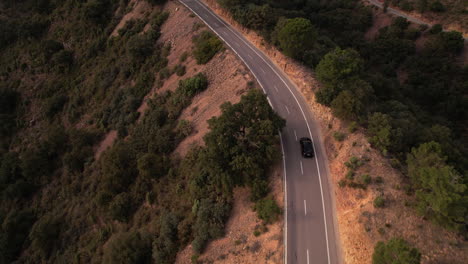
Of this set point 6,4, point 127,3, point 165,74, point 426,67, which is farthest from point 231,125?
point 6,4

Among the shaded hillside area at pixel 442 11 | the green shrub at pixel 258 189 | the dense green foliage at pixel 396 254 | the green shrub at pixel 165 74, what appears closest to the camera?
the dense green foliage at pixel 396 254

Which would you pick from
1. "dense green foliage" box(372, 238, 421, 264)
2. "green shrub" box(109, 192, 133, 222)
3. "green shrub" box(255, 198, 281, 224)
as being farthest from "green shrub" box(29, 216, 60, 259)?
"dense green foliage" box(372, 238, 421, 264)

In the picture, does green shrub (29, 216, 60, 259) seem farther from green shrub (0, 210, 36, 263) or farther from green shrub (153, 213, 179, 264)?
green shrub (153, 213, 179, 264)

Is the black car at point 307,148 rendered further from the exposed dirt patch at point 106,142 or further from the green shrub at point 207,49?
the exposed dirt patch at point 106,142

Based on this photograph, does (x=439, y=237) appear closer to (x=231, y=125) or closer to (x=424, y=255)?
(x=424, y=255)

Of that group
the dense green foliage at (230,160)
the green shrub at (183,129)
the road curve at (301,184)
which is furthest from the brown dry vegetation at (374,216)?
the green shrub at (183,129)

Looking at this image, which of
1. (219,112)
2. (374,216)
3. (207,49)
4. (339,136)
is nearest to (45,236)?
(219,112)
